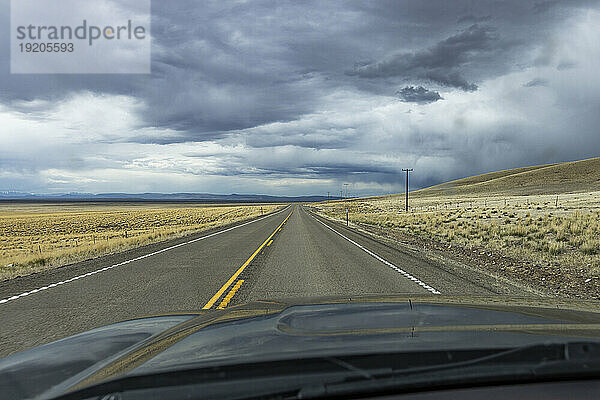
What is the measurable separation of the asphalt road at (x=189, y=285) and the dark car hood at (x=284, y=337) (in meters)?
1.77

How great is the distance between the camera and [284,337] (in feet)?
8.04

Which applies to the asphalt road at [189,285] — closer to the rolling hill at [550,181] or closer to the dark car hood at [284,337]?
the dark car hood at [284,337]

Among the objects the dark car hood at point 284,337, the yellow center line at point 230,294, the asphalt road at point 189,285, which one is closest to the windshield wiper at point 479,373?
the dark car hood at point 284,337

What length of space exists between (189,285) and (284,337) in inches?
275

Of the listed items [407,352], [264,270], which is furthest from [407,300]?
[264,270]

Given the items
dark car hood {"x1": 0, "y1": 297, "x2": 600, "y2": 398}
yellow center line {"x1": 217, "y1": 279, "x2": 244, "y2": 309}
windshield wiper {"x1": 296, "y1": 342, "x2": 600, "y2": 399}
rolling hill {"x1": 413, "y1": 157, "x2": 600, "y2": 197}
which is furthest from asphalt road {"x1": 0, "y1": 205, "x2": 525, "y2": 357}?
rolling hill {"x1": 413, "y1": 157, "x2": 600, "y2": 197}

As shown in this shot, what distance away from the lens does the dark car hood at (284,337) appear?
7.05ft

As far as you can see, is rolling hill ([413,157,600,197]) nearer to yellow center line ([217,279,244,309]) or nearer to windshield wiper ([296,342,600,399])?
yellow center line ([217,279,244,309])

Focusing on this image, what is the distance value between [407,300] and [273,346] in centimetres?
221

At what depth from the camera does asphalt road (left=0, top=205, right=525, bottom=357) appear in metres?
6.31

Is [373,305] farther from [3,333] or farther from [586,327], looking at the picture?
[3,333]

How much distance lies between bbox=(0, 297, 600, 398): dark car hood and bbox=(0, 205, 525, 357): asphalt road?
177 cm

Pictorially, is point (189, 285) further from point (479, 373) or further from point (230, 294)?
point (479, 373)

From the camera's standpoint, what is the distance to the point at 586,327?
104 inches
